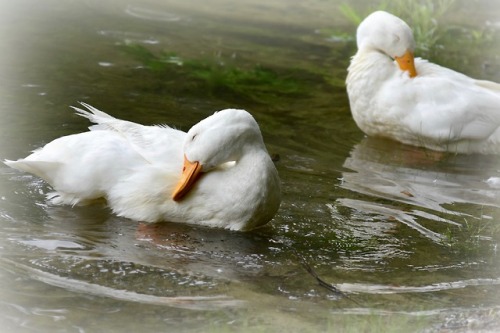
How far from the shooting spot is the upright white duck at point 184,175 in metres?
5.05

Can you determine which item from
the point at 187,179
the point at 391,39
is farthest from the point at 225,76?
the point at 187,179

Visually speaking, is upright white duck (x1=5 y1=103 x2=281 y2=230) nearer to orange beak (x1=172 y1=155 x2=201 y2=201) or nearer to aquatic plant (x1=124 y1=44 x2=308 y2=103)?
orange beak (x1=172 y1=155 x2=201 y2=201)

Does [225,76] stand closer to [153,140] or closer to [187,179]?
[153,140]

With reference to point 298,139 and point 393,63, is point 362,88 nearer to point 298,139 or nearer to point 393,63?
point 393,63

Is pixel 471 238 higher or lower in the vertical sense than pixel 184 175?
lower

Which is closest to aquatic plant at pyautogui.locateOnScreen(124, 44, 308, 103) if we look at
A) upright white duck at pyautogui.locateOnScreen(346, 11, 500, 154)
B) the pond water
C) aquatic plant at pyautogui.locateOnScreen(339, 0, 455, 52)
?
the pond water

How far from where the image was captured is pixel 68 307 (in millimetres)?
3799

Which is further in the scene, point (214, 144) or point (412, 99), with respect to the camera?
point (412, 99)

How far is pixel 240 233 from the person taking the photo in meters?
5.13

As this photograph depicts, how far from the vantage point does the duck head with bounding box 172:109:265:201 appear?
199 inches

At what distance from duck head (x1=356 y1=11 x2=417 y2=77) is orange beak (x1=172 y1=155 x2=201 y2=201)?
127 inches

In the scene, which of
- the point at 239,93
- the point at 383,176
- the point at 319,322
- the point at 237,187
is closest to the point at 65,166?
the point at 237,187

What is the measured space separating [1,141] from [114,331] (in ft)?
9.84

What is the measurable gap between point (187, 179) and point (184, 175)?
0.14ft
